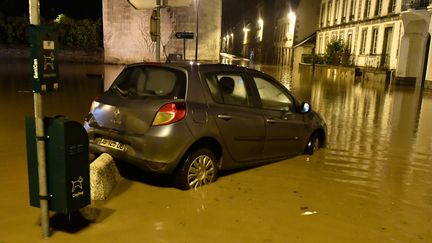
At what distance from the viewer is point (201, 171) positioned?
217 inches

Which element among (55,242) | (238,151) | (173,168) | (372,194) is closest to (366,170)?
(372,194)

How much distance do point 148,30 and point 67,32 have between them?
946 cm

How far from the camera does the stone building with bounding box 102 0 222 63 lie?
3170cm

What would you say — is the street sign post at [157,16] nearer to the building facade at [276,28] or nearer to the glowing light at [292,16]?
the building facade at [276,28]

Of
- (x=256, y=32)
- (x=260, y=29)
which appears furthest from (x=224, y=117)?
(x=256, y=32)

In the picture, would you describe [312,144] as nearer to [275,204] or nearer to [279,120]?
[279,120]

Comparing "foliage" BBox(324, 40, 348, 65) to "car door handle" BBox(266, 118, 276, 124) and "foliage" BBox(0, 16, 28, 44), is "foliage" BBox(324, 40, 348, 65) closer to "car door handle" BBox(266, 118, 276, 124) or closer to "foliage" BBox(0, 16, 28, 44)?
"foliage" BBox(0, 16, 28, 44)

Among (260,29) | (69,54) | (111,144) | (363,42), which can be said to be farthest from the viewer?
(260,29)

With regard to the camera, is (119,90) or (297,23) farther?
(297,23)

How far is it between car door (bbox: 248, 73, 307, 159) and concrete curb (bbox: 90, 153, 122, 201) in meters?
2.20

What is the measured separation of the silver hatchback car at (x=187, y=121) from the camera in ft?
16.6

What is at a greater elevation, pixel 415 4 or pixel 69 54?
pixel 415 4

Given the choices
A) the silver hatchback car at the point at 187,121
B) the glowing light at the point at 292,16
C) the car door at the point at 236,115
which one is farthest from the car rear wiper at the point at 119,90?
the glowing light at the point at 292,16

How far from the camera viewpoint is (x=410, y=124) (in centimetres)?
1184
